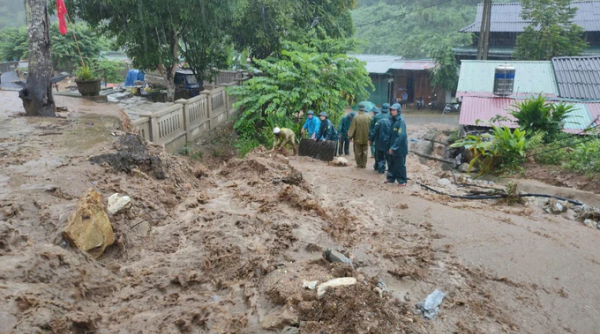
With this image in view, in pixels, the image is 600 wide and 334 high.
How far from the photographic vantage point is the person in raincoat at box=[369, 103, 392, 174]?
976 cm

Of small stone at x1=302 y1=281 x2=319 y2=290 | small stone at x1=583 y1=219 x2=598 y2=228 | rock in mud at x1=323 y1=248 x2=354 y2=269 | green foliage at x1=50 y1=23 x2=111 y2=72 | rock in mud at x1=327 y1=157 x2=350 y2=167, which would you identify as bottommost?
small stone at x1=583 y1=219 x2=598 y2=228

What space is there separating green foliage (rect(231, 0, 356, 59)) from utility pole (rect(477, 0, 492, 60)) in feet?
23.0

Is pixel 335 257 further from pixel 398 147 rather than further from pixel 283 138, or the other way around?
pixel 283 138

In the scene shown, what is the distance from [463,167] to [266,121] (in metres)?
6.31

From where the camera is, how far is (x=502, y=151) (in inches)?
454

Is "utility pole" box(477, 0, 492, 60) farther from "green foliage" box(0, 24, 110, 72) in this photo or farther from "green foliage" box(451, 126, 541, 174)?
"green foliage" box(0, 24, 110, 72)

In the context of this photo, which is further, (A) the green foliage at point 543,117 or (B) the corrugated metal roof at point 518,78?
(B) the corrugated metal roof at point 518,78

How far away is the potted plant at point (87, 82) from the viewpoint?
13.7 metres

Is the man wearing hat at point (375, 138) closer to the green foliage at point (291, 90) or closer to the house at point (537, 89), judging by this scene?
the green foliage at point (291, 90)

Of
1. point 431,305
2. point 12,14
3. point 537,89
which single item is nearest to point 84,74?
point 431,305

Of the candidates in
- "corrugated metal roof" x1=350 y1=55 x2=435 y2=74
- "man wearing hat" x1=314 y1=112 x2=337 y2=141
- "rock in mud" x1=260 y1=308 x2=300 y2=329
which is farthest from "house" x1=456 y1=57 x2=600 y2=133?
"rock in mud" x1=260 y1=308 x2=300 y2=329

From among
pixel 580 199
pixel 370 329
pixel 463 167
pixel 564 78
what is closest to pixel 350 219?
pixel 370 329

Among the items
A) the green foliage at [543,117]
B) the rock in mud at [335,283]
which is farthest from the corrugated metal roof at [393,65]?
the rock in mud at [335,283]

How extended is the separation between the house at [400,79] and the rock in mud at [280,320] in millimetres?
25671
